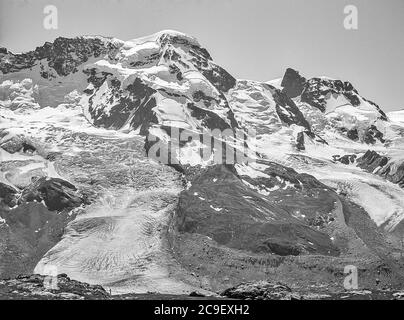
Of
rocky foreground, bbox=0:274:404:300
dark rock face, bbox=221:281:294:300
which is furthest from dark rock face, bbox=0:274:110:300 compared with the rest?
dark rock face, bbox=221:281:294:300

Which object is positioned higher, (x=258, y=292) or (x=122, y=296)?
(x=122, y=296)

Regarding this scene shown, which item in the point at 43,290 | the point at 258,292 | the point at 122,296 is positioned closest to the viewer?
the point at 43,290

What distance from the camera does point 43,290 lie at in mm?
135750

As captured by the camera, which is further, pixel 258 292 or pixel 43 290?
pixel 258 292

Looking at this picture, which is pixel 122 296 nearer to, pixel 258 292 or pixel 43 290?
pixel 43 290

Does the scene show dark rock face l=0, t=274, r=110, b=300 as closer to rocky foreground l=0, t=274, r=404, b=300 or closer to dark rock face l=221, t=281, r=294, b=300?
rocky foreground l=0, t=274, r=404, b=300

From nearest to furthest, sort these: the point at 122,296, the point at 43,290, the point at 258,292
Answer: the point at 43,290
the point at 122,296
the point at 258,292

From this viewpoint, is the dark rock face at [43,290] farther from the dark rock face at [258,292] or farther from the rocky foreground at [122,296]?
the dark rock face at [258,292]

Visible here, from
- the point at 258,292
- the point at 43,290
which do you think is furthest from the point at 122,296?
the point at 258,292
